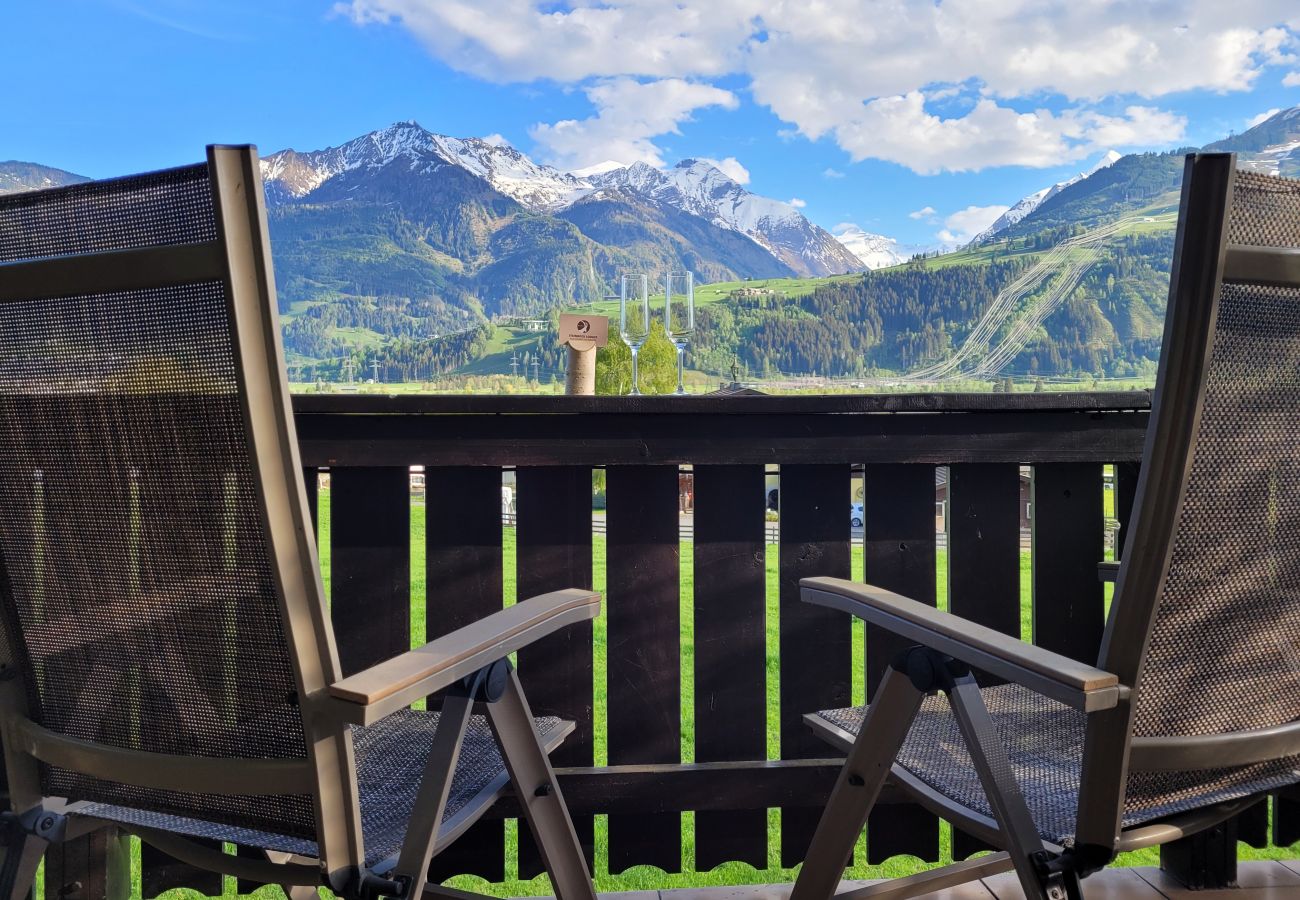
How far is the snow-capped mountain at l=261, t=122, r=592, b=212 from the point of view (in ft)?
346

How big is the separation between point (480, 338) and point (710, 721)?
35109 millimetres

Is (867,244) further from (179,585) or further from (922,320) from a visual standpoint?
(179,585)

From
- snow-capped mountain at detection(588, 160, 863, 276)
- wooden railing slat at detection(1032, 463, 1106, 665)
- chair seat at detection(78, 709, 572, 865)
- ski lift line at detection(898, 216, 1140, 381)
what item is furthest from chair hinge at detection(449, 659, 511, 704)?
snow-capped mountain at detection(588, 160, 863, 276)

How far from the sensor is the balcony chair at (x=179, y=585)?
32.1 inches

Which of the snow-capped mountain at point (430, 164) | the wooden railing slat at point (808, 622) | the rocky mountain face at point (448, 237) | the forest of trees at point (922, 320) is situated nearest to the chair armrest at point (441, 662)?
the wooden railing slat at point (808, 622)

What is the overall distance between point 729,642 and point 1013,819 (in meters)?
0.88

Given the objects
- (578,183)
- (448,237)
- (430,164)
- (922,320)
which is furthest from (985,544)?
(578,183)

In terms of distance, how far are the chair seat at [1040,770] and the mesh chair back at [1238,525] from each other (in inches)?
0.6

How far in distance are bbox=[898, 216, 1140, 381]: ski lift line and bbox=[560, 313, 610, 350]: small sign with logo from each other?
29155 mm

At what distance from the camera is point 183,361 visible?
83 cm

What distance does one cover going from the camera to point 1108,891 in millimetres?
1693

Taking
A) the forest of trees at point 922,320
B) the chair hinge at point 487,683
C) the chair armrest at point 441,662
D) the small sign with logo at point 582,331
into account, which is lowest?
the chair hinge at point 487,683

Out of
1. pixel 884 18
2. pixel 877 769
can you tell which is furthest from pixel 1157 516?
pixel 884 18

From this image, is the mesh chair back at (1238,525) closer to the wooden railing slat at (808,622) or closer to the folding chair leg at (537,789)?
the folding chair leg at (537,789)
